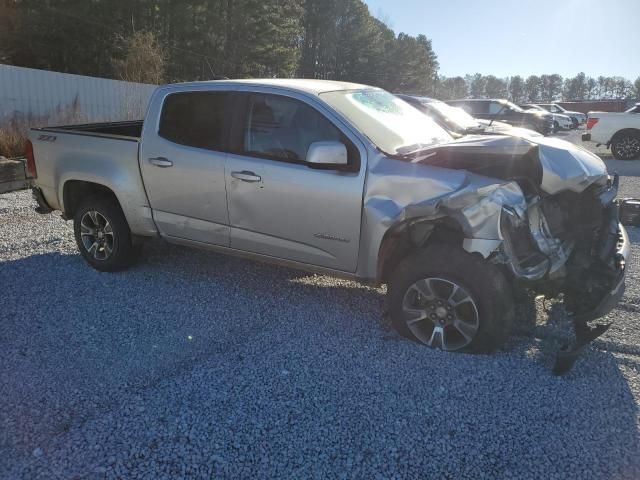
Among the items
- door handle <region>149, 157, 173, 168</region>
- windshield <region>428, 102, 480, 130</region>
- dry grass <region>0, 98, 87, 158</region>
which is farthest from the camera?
dry grass <region>0, 98, 87, 158</region>

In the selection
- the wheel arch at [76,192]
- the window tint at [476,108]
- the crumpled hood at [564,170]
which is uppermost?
the window tint at [476,108]

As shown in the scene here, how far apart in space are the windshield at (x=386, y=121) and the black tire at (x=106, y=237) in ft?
8.08

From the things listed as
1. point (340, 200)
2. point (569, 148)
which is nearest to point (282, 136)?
point (340, 200)

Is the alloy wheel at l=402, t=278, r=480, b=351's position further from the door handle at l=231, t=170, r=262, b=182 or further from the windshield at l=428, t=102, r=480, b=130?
the windshield at l=428, t=102, r=480, b=130

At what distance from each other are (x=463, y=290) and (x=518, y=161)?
1.02 metres

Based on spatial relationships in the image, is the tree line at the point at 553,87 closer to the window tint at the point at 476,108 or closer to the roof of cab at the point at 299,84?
the window tint at the point at 476,108

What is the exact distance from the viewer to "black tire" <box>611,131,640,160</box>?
15547mm

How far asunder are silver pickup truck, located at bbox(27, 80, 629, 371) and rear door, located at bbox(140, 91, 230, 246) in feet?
0.04

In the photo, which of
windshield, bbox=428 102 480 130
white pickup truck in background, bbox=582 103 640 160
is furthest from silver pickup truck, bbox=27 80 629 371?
white pickup truck in background, bbox=582 103 640 160

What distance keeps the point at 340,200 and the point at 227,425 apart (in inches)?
70.9

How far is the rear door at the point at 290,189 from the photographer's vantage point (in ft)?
12.9

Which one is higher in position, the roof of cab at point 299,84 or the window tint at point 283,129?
the roof of cab at point 299,84

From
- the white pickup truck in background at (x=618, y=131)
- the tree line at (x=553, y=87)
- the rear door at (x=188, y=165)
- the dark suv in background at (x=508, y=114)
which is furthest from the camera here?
A: the tree line at (x=553, y=87)

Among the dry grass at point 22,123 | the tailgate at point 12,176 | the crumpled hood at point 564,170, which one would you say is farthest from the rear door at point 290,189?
the tailgate at point 12,176
